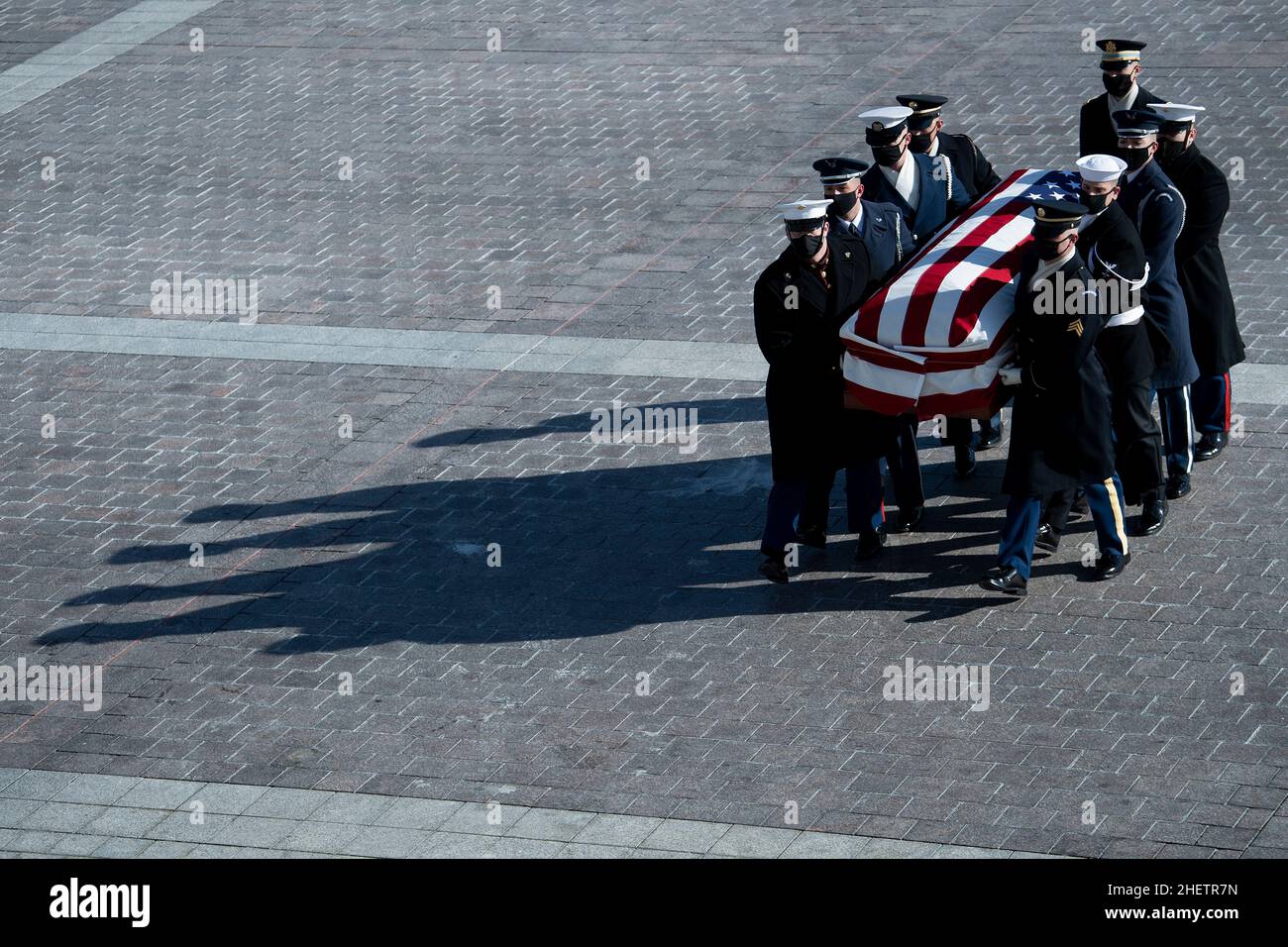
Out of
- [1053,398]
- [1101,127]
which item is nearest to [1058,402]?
[1053,398]

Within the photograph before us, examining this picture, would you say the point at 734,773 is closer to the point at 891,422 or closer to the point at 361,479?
the point at 891,422

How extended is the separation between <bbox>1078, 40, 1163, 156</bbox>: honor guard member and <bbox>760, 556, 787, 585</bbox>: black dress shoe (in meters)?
3.05

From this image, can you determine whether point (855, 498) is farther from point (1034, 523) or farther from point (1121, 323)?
point (1121, 323)

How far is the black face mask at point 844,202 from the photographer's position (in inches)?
388

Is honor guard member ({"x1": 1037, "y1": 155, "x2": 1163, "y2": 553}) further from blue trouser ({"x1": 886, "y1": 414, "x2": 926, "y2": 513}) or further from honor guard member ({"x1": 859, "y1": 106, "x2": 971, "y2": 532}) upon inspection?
honor guard member ({"x1": 859, "y1": 106, "x2": 971, "y2": 532})

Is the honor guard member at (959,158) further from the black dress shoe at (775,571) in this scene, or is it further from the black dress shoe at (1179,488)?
the black dress shoe at (775,571)

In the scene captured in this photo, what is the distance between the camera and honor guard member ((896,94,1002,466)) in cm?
1041

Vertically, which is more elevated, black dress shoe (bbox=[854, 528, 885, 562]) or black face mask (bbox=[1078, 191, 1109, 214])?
black face mask (bbox=[1078, 191, 1109, 214])

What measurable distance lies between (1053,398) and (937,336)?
62 centimetres

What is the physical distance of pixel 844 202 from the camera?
9.85 metres

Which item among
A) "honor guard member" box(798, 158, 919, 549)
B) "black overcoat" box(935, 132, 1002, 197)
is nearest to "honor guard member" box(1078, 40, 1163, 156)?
"black overcoat" box(935, 132, 1002, 197)

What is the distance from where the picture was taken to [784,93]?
16.4m
